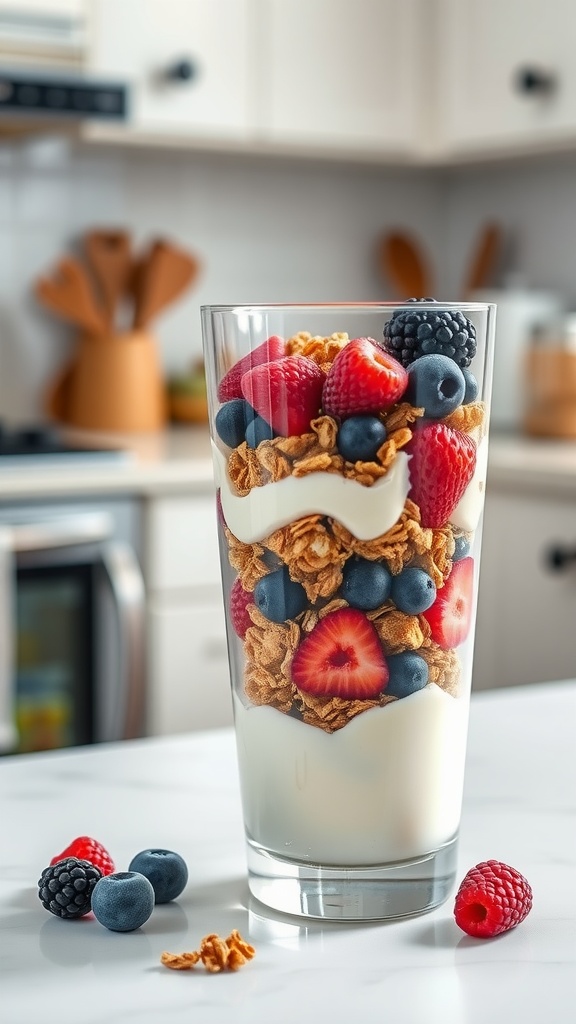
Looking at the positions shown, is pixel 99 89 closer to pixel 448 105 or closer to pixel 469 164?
pixel 448 105

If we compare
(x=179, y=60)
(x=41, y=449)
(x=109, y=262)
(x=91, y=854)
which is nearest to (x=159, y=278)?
(x=109, y=262)

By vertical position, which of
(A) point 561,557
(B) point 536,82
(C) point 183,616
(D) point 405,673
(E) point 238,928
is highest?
(B) point 536,82

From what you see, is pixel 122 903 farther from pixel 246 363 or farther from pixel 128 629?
pixel 128 629

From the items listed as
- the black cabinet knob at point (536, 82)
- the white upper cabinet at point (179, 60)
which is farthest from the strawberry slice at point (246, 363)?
the black cabinet knob at point (536, 82)

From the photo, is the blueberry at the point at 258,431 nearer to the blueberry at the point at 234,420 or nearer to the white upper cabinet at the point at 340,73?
the blueberry at the point at 234,420

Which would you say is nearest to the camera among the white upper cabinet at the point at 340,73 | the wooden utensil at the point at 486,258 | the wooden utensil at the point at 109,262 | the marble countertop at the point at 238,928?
the marble countertop at the point at 238,928
